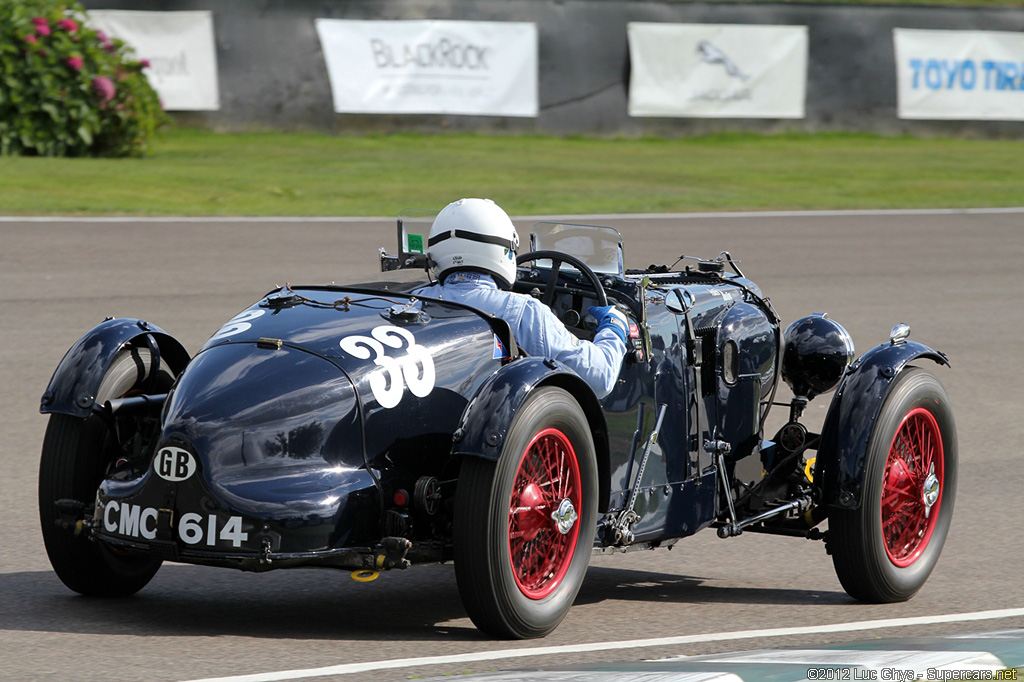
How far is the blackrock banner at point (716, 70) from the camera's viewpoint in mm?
24188

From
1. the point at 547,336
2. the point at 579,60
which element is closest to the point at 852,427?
the point at 547,336

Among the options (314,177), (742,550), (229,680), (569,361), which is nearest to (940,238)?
(314,177)

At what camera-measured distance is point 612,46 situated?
24016mm

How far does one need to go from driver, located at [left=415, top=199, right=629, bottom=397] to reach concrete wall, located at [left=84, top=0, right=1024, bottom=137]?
54.5 feet

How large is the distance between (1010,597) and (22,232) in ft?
36.1

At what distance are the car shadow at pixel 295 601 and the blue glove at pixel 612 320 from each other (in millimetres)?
1084

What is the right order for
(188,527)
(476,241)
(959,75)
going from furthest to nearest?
(959,75) < (476,241) < (188,527)

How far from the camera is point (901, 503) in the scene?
20.5ft

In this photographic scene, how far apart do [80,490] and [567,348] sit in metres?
1.77

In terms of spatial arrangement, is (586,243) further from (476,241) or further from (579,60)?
(579,60)

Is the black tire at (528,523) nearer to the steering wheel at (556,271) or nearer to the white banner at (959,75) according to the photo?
the steering wheel at (556,271)

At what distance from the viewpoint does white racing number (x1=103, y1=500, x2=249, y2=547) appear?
4.78 meters

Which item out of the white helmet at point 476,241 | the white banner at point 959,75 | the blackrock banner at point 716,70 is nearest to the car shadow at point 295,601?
the white helmet at point 476,241

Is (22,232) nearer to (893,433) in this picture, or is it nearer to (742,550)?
(742,550)
